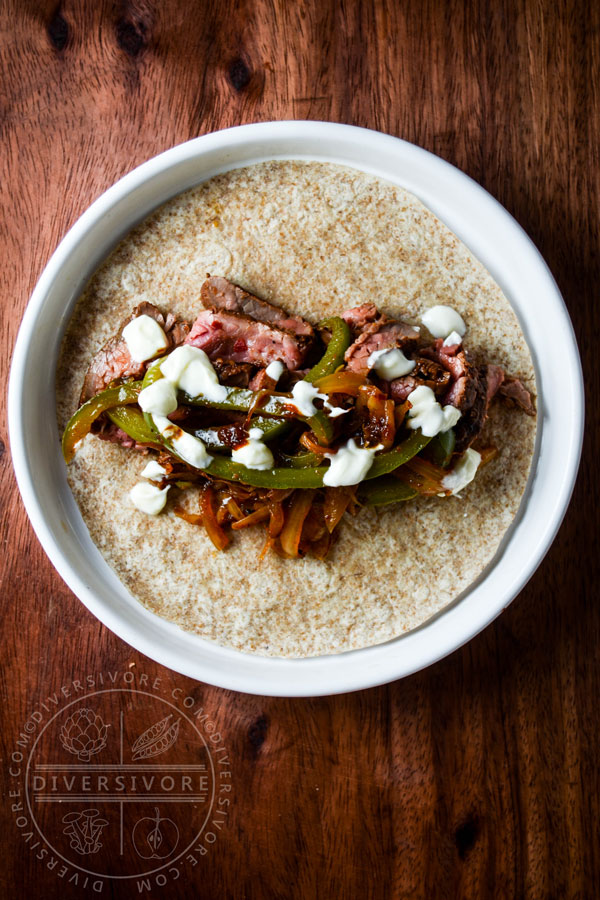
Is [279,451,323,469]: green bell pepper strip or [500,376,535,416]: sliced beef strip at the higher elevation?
[500,376,535,416]: sliced beef strip

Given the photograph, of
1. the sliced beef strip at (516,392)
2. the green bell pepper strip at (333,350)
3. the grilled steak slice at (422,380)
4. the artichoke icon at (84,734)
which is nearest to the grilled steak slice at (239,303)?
the green bell pepper strip at (333,350)

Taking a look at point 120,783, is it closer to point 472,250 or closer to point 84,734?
point 84,734

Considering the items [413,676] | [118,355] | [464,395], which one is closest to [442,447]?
[464,395]

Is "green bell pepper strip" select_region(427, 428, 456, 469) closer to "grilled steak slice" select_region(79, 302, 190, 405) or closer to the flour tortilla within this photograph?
the flour tortilla

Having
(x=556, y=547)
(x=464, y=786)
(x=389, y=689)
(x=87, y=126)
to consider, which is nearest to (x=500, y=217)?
(x=556, y=547)

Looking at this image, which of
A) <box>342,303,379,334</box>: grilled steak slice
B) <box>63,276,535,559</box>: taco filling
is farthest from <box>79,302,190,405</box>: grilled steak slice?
<box>342,303,379,334</box>: grilled steak slice

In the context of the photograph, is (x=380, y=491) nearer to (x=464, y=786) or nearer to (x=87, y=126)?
(x=464, y=786)
